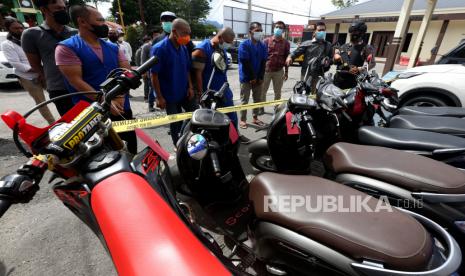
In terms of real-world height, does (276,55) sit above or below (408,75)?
above

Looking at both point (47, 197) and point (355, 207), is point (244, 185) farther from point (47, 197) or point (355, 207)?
point (47, 197)

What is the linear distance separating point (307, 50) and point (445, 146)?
415 centimetres

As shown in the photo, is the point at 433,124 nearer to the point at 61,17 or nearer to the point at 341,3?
the point at 61,17

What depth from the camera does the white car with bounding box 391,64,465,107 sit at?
4.25 m

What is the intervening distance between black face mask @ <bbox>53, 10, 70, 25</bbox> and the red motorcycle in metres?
2.07

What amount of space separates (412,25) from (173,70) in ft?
79.5

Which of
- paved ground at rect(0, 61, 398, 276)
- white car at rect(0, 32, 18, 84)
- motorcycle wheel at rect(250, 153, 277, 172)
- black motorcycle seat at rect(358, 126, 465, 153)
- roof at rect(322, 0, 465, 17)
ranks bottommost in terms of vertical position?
paved ground at rect(0, 61, 398, 276)

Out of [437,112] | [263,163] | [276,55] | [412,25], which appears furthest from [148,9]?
[437,112]

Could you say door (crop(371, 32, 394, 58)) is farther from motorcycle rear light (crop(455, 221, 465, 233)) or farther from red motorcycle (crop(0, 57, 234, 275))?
red motorcycle (crop(0, 57, 234, 275))

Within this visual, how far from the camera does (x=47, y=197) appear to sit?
2.70 metres

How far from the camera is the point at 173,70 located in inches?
121

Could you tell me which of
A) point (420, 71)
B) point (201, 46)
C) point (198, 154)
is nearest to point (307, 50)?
point (420, 71)

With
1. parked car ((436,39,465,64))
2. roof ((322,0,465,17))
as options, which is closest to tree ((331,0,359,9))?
roof ((322,0,465,17))

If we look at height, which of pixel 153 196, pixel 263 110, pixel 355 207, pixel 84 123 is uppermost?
pixel 84 123
